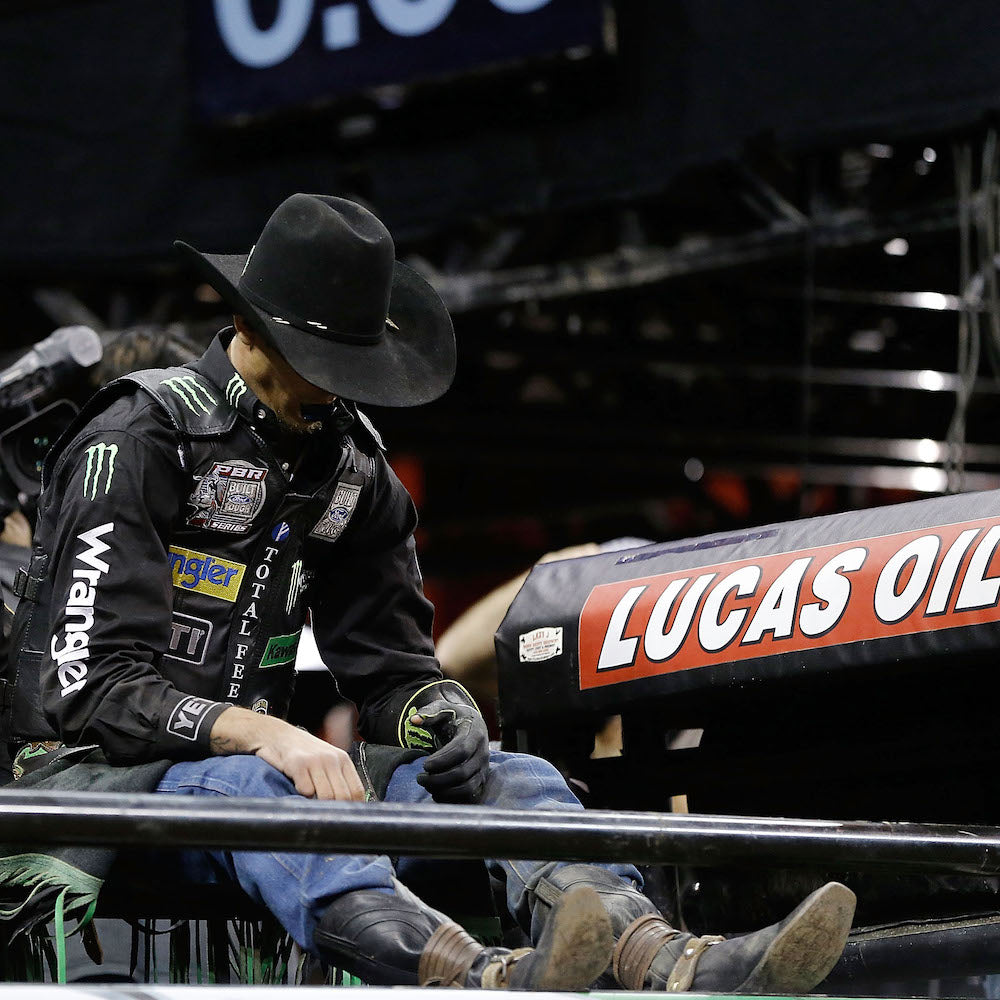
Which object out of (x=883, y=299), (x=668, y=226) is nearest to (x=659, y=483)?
(x=883, y=299)

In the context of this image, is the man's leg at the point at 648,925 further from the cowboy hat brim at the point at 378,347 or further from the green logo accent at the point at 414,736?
the cowboy hat brim at the point at 378,347

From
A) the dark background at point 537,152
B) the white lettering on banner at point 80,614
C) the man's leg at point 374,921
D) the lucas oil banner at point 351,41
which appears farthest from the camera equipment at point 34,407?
the lucas oil banner at point 351,41

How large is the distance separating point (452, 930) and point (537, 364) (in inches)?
261

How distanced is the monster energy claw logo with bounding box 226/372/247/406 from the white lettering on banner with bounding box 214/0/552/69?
126 inches

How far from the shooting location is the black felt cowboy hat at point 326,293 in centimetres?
239

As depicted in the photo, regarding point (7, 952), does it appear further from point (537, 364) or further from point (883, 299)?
point (537, 364)

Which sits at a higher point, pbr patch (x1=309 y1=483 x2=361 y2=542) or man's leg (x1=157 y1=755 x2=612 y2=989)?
pbr patch (x1=309 y1=483 x2=361 y2=542)

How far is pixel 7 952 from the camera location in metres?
2.22

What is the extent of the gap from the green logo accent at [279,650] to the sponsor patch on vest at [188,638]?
12 cm

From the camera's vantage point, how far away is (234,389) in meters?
2.47

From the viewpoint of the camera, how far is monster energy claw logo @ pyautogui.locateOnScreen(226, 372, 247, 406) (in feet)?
8.08

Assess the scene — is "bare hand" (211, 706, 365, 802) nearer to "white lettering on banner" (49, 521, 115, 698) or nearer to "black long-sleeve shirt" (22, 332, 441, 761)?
"black long-sleeve shirt" (22, 332, 441, 761)

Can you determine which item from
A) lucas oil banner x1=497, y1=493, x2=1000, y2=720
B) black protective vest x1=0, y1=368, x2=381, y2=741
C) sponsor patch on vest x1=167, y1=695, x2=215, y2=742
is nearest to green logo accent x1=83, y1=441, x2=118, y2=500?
black protective vest x1=0, y1=368, x2=381, y2=741

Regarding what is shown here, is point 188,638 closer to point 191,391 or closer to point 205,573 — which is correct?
point 205,573
